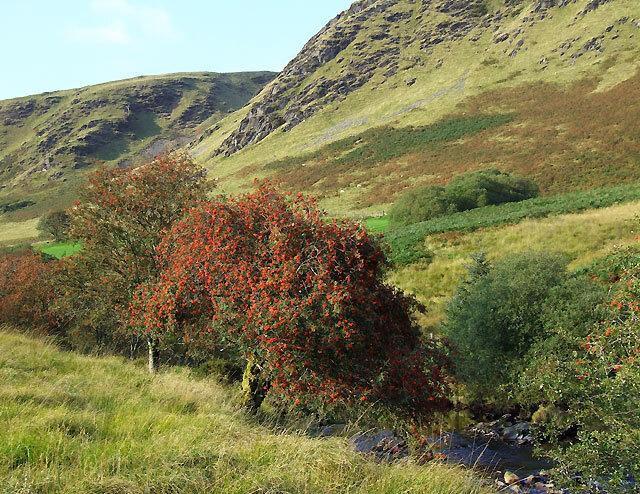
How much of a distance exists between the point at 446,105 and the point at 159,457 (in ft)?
319

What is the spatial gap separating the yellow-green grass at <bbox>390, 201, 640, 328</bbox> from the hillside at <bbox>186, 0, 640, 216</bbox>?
23.9m

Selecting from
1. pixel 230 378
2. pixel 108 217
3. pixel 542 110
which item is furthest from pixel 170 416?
pixel 542 110

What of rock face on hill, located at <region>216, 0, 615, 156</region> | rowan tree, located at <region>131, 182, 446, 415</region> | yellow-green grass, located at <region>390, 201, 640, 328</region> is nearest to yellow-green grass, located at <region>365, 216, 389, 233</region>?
yellow-green grass, located at <region>390, 201, 640, 328</region>

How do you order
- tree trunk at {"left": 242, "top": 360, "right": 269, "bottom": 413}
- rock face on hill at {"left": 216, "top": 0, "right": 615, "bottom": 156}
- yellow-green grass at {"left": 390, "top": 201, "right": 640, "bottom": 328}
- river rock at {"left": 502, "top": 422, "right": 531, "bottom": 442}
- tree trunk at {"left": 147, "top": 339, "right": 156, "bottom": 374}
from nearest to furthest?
tree trunk at {"left": 242, "top": 360, "right": 269, "bottom": 413}
river rock at {"left": 502, "top": 422, "right": 531, "bottom": 442}
tree trunk at {"left": 147, "top": 339, "right": 156, "bottom": 374}
yellow-green grass at {"left": 390, "top": 201, "right": 640, "bottom": 328}
rock face on hill at {"left": 216, "top": 0, "right": 615, "bottom": 156}

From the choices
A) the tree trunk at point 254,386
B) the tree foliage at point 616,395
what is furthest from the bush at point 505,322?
the tree trunk at point 254,386

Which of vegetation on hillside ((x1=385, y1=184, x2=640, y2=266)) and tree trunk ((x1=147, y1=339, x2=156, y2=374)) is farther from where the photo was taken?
vegetation on hillside ((x1=385, y1=184, x2=640, y2=266))

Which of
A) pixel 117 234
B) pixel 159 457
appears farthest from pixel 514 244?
pixel 159 457

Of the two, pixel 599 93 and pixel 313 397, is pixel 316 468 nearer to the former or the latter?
pixel 313 397

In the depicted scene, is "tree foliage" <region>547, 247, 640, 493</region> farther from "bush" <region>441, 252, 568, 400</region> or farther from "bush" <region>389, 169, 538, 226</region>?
"bush" <region>389, 169, 538, 226</region>

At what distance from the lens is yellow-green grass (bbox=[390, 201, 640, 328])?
2206 cm

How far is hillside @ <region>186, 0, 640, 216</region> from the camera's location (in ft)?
193

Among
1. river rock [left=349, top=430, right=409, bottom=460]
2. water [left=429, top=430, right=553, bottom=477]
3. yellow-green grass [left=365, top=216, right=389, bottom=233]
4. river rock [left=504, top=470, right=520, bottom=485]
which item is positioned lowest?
water [left=429, top=430, right=553, bottom=477]

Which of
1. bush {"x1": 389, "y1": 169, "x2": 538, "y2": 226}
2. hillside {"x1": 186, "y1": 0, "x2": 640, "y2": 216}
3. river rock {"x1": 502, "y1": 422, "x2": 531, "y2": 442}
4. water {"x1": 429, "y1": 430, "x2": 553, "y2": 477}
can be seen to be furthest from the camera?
hillside {"x1": 186, "y1": 0, "x2": 640, "y2": 216}

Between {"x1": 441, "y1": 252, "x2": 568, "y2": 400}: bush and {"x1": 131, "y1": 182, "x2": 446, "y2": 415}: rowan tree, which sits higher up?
{"x1": 131, "y1": 182, "x2": 446, "y2": 415}: rowan tree
